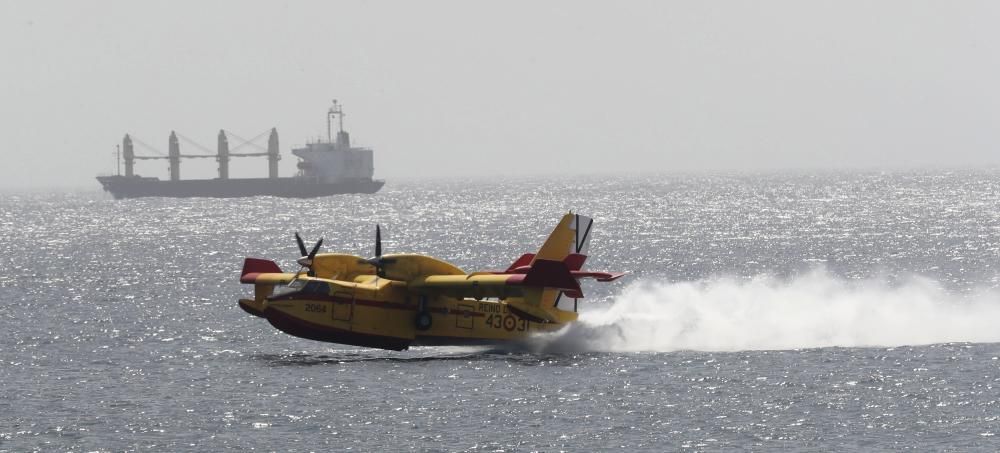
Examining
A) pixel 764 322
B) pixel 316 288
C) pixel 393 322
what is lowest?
pixel 764 322

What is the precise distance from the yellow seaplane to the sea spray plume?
6.92 feet

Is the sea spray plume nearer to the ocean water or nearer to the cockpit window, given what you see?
the ocean water

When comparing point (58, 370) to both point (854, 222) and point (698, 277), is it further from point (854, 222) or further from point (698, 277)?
point (854, 222)

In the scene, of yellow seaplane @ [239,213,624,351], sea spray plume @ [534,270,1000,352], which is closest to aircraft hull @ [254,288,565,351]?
yellow seaplane @ [239,213,624,351]

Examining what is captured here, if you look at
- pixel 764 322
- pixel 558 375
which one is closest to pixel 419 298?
pixel 558 375

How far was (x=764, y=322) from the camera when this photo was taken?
203 ft

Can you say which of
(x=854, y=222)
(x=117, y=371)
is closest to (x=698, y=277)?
(x=117, y=371)

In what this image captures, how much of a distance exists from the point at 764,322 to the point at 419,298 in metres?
15.3

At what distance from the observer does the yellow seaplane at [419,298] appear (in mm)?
53906

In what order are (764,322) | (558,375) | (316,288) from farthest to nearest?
(764,322) < (316,288) < (558,375)

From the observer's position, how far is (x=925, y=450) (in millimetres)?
38938

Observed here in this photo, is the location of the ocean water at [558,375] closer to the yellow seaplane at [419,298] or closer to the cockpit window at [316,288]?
the yellow seaplane at [419,298]

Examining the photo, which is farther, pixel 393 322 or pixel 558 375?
pixel 393 322

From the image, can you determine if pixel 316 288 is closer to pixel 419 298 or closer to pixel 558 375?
pixel 419 298
